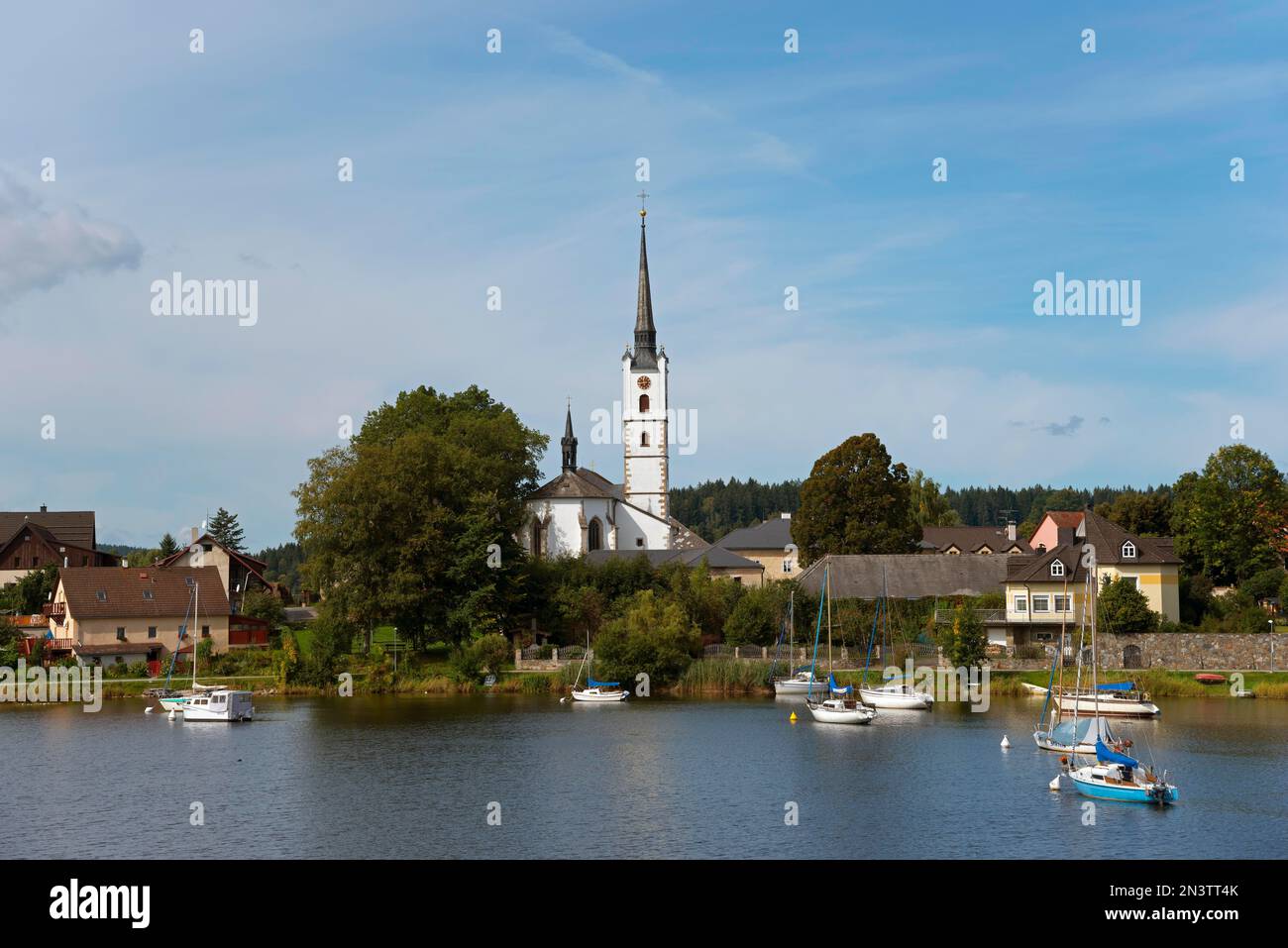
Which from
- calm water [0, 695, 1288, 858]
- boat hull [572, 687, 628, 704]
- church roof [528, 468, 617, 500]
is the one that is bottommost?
boat hull [572, 687, 628, 704]

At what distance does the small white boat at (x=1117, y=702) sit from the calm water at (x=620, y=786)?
135cm

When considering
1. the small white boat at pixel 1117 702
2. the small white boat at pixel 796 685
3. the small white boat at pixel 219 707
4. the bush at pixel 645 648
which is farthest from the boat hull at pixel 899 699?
the small white boat at pixel 219 707

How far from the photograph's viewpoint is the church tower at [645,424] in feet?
420

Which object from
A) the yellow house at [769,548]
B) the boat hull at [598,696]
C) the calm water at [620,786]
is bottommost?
the boat hull at [598,696]

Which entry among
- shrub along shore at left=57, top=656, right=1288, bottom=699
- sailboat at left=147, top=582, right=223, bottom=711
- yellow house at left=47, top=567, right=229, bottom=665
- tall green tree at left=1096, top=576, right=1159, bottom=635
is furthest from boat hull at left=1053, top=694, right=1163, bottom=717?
yellow house at left=47, top=567, right=229, bottom=665

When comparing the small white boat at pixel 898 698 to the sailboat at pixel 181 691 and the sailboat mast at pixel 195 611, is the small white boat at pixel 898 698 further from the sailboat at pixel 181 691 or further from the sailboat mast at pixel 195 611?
the sailboat mast at pixel 195 611

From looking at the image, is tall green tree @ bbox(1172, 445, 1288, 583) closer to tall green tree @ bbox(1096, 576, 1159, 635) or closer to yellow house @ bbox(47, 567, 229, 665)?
tall green tree @ bbox(1096, 576, 1159, 635)

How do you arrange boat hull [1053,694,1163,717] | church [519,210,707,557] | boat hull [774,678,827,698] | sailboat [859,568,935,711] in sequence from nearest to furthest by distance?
boat hull [1053,694,1163,717] < sailboat [859,568,935,711] < boat hull [774,678,827,698] < church [519,210,707,557]

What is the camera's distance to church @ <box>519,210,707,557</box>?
380ft

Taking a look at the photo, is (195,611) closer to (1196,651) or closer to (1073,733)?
(1073,733)

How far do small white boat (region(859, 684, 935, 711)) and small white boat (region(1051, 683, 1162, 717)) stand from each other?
639 centimetres

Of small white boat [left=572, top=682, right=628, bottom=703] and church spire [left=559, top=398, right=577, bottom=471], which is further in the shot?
church spire [left=559, top=398, right=577, bottom=471]
